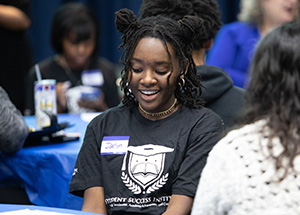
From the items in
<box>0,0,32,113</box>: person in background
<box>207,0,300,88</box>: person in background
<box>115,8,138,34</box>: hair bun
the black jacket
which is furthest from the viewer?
<box>0,0,32,113</box>: person in background

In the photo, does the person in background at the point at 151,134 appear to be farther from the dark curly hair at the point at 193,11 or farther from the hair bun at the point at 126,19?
the dark curly hair at the point at 193,11

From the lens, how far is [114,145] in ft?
5.71

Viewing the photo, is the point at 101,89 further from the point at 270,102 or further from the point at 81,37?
the point at 270,102

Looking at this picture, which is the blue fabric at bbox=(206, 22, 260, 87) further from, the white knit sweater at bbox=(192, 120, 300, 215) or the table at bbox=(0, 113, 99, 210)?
the white knit sweater at bbox=(192, 120, 300, 215)

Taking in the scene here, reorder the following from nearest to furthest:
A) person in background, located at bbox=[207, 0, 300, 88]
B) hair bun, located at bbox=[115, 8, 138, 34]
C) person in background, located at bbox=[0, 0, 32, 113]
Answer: hair bun, located at bbox=[115, 8, 138, 34], person in background, located at bbox=[207, 0, 300, 88], person in background, located at bbox=[0, 0, 32, 113]

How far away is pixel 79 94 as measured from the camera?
3.23 meters

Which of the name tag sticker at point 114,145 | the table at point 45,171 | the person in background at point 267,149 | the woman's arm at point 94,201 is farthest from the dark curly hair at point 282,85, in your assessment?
the table at point 45,171

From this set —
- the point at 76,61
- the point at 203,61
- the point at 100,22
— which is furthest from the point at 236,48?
the point at 100,22

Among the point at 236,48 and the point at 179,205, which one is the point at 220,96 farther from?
the point at 236,48

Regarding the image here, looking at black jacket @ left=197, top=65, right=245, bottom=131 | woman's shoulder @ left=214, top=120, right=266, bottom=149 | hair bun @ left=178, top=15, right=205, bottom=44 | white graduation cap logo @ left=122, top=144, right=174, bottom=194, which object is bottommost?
white graduation cap logo @ left=122, top=144, right=174, bottom=194

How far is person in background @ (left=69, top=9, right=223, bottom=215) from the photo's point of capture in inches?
64.3

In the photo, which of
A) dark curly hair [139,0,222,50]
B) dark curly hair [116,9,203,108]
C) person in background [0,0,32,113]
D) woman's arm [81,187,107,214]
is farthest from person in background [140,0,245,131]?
person in background [0,0,32,113]

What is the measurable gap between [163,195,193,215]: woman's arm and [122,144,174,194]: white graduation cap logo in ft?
0.25

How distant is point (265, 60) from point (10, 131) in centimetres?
124
